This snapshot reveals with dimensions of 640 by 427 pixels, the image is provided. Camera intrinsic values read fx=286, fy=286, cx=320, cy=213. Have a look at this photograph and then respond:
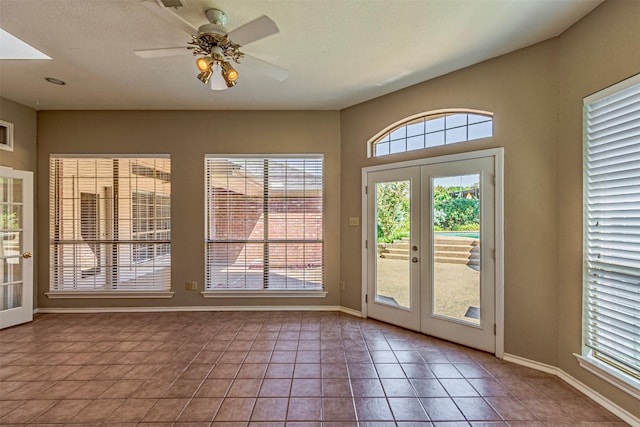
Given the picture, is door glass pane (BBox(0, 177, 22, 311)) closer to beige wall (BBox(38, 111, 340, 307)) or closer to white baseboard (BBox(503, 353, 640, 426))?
beige wall (BBox(38, 111, 340, 307))

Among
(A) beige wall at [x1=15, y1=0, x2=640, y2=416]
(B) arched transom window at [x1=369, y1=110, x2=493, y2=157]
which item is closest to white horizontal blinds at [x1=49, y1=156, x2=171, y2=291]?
(A) beige wall at [x1=15, y1=0, x2=640, y2=416]

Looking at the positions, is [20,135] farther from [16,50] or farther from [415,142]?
[415,142]

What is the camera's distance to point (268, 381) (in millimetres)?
2461

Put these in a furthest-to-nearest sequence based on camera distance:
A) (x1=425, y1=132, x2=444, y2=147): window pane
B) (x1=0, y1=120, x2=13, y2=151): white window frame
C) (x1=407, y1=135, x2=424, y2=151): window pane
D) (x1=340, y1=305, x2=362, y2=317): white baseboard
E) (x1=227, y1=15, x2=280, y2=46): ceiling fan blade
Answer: (x1=340, y1=305, x2=362, y2=317): white baseboard
(x1=0, y1=120, x2=13, y2=151): white window frame
(x1=407, y1=135, x2=424, y2=151): window pane
(x1=425, y1=132, x2=444, y2=147): window pane
(x1=227, y1=15, x2=280, y2=46): ceiling fan blade

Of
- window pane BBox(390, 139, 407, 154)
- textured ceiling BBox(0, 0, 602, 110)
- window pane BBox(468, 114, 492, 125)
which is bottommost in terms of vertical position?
window pane BBox(390, 139, 407, 154)

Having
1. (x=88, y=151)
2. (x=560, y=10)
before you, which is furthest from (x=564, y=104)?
(x=88, y=151)

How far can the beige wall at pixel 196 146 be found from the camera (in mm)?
4281

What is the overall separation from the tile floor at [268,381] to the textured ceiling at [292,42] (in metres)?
2.98

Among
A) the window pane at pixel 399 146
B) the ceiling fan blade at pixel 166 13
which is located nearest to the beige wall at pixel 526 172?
the window pane at pixel 399 146

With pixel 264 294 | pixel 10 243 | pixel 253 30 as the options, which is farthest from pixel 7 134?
pixel 253 30

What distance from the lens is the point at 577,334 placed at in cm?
239

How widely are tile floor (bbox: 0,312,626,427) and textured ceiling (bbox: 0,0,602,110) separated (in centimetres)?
298

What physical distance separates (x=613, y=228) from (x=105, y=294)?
5.89m

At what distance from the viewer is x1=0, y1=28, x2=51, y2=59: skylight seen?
2707mm
